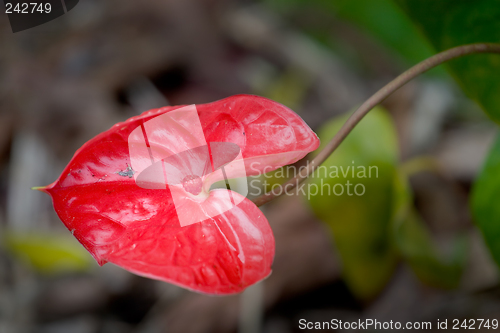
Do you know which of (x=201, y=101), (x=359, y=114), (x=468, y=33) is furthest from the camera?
(x=201, y=101)

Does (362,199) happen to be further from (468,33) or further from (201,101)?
(201,101)

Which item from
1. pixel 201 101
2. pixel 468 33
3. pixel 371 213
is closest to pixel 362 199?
pixel 371 213

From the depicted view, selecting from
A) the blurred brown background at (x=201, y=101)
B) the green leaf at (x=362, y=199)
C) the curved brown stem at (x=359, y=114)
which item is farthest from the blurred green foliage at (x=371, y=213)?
the curved brown stem at (x=359, y=114)

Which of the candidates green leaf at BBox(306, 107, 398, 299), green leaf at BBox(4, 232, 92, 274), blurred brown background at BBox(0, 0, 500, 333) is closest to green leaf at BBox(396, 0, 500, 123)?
green leaf at BBox(306, 107, 398, 299)

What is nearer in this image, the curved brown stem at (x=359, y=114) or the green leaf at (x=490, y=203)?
the curved brown stem at (x=359, y=114)

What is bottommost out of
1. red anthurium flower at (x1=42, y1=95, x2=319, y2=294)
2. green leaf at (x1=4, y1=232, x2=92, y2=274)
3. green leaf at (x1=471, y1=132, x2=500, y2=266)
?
green leaf at (x1=4, y1=232, x2=92, y2=274)

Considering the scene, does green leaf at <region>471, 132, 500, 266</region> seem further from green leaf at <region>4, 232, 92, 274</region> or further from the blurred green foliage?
green leaf at <region>4, 232, 92, 274</region>

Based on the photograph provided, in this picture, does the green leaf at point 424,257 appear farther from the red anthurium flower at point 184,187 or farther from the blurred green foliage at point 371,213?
the red anthurium flower at point 184,187
